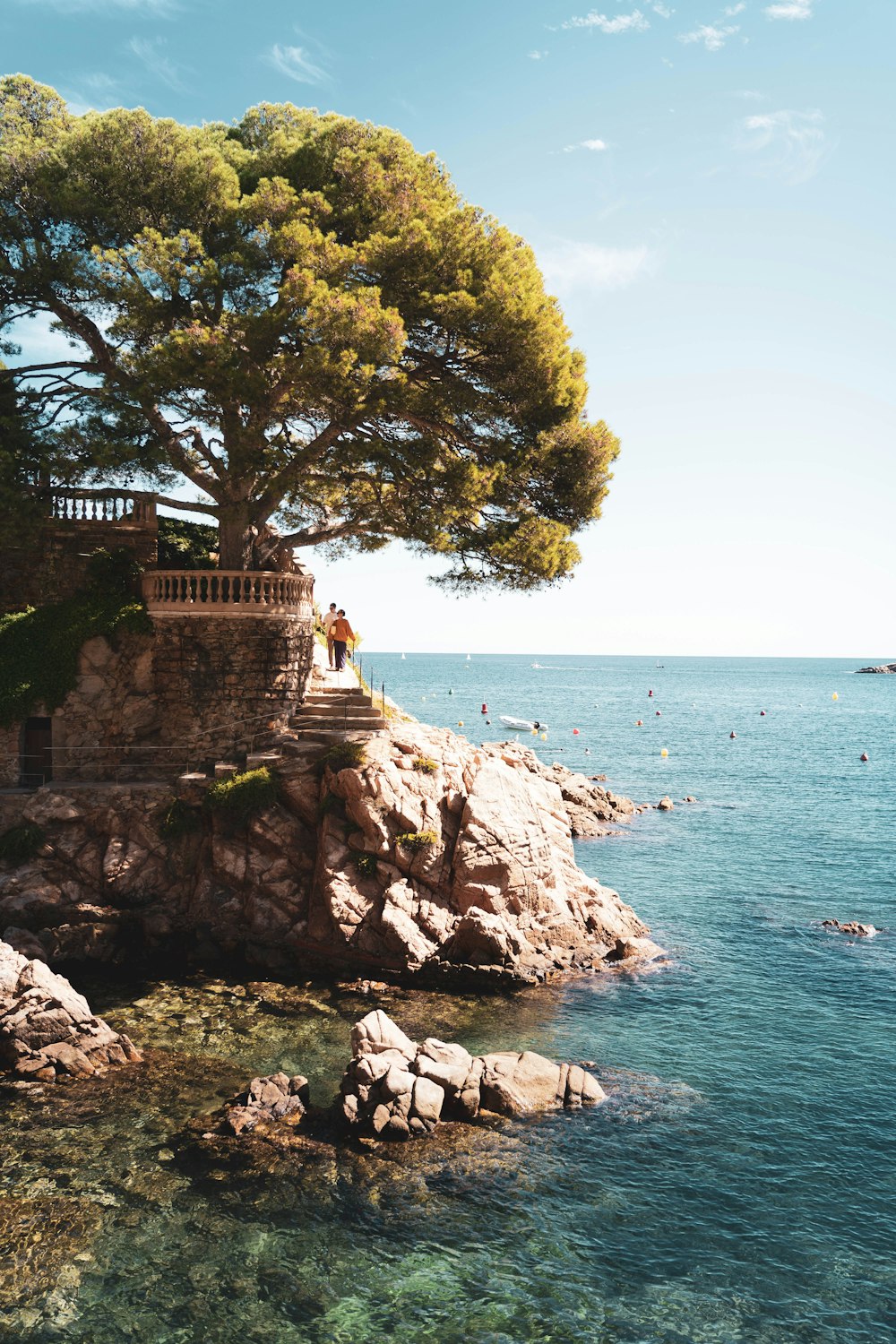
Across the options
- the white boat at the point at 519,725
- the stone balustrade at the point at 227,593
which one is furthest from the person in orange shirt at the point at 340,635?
the white boat at the point at 519,725

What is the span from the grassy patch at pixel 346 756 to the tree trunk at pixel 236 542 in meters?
7.01

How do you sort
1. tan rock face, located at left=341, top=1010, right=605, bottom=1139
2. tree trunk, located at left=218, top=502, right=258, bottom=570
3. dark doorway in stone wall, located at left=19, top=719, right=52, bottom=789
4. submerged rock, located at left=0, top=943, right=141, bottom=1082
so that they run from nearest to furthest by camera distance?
tan rock face, located at left=341, top=1010, right=605, bottom=1139, submerged rock, located at left=0, top=943, right=141, bottom=1082, tree trunk, located at left=218, top=502, right=258, bottom=570, dark doorway in stone wall, located at left=19, top=719, right=52, bottom=789

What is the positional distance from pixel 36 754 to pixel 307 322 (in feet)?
52.5

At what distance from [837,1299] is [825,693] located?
17969 cm

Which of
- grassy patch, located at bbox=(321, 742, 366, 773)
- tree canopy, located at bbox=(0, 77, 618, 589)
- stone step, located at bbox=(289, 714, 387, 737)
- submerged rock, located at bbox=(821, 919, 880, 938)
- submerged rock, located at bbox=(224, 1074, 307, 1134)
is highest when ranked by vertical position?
tree canopy, located at bbox=(0, 77, 618, 589)

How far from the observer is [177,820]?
86.5ft

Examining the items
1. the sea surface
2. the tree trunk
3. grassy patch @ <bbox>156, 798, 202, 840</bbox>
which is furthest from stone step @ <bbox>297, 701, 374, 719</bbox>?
the sea surface

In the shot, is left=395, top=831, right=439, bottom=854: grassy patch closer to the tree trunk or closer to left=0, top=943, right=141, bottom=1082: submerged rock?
left=0, top=943, right=141, bottom=1082: submerged rock

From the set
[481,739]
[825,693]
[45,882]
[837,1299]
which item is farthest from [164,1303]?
[825,693]

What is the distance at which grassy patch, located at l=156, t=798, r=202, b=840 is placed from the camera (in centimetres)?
2638

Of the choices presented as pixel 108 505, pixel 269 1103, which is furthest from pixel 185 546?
pixel 269 1103

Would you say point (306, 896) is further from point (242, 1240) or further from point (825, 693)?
point (825, 693)

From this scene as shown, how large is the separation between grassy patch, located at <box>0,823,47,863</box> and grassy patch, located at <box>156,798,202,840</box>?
10.9 feet

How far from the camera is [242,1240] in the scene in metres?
13.2
